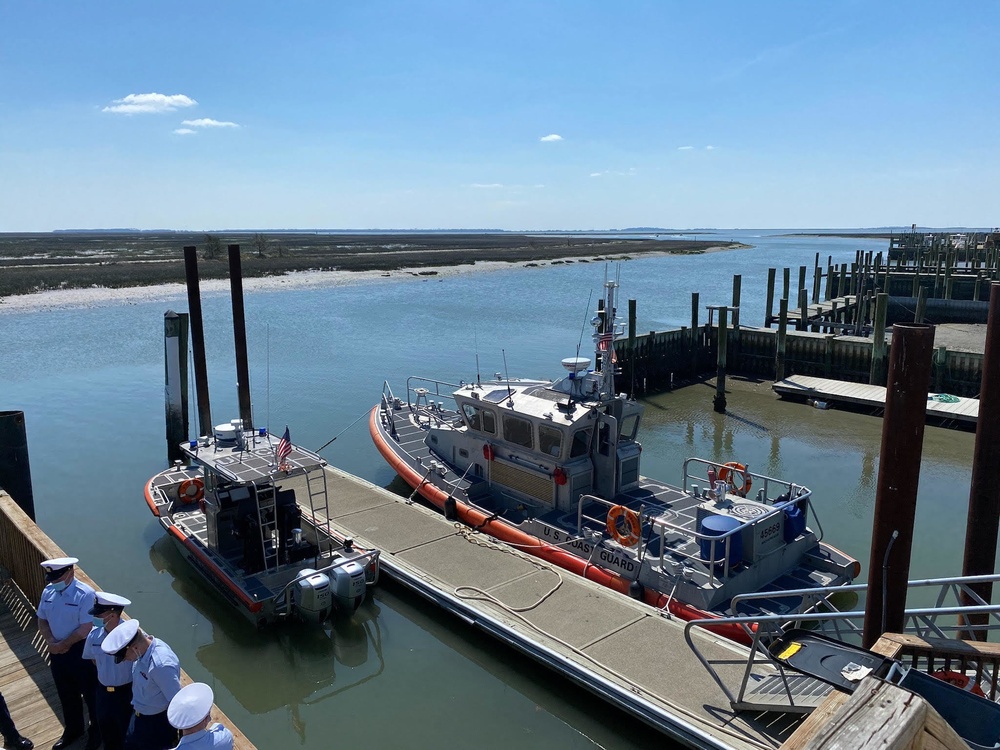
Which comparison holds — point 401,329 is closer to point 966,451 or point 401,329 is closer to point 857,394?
point 857,394

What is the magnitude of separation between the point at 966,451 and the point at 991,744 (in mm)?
17138

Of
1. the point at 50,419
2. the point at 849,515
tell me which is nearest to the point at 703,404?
the point at 849,515

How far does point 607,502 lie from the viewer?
9500 mm

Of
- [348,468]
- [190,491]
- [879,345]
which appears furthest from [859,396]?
[190,491]

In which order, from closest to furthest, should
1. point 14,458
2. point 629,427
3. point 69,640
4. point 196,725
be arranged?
1. point 196,725
2. point 69,640
3. point 14,458
4. point 629,427

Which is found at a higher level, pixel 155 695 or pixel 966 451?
pixel 155 695

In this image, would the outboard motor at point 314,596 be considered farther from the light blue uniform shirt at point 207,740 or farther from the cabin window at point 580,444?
the light blue uniform shirt at point 207,740

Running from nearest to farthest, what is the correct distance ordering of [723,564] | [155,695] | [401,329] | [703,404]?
1. [155,695]
2. [723,564]
3. [703,404]
4. [401,329]

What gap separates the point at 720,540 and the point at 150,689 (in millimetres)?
7210

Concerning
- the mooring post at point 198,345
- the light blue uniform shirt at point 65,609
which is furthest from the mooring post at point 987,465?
the mooring post at point 198,345

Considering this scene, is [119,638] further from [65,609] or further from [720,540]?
[720,540]

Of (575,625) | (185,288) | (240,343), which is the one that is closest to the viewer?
(575,625)

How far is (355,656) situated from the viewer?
9.60 meters

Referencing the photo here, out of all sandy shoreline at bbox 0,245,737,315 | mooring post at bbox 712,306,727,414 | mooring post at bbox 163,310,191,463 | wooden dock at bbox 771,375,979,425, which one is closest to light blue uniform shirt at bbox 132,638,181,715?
mooring post at bbox 163,310,191,463
